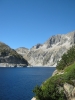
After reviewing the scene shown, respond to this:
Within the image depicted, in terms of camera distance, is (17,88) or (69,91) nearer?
(69,91)

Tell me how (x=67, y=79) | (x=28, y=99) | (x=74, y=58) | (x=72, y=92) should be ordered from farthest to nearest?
(x=74, y=58) → (x=28, y=99) → (x=67, y=79) → (x=72, y=92)

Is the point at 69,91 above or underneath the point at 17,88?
above

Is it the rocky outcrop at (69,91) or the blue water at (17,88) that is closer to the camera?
the rocky outcrop at (69,91)

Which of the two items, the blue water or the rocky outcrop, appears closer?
the rocky outcrop

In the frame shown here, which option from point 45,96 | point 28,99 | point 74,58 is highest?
point 74,58

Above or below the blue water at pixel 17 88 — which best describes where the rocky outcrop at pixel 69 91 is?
above

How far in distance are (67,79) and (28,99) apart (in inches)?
665

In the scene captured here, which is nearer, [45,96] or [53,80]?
[45,96]

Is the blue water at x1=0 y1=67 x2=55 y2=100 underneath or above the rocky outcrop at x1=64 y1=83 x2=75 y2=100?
underneath

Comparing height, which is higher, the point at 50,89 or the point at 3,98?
the point at 50,89

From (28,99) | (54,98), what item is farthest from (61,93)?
(28,99)

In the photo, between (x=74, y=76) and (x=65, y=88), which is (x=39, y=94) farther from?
(x=74, y=76)

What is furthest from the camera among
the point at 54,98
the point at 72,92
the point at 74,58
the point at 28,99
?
the point at 74,58

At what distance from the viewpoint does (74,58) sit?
220ft
